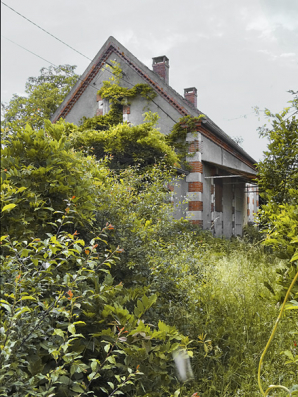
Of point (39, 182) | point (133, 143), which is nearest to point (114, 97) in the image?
point (133, 143)

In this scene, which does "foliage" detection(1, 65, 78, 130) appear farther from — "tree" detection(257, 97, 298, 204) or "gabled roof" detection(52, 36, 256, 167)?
"tree" detection(257, 97, 298, 204)

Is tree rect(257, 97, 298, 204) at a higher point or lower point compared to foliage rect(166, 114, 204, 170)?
lower

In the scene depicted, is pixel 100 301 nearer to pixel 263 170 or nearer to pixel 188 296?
pixel 188 296

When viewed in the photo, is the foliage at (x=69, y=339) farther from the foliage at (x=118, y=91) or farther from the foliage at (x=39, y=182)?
the foliage at (x=118, y=91)

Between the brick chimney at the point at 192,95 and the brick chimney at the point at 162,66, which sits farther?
the brick chimney at the point at 192,95

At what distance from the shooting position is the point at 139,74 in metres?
13.0

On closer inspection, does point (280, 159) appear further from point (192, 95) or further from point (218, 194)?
point (192, 95)

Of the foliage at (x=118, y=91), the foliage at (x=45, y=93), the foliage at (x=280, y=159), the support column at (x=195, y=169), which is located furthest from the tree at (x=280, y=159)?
the foliage at (x=45, y=93)

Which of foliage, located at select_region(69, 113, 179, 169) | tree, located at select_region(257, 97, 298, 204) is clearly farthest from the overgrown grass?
foliage, located at select_region(69, 113, 179, 169)

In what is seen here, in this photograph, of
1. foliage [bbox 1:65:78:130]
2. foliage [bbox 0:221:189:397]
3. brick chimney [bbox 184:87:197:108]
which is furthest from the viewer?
foliage [bbox 1:65:78:130]

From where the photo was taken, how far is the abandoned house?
40.1ft

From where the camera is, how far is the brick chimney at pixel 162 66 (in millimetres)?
14789

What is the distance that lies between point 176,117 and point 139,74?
2.22m

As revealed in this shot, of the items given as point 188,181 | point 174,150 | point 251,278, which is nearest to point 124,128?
point 174,150
